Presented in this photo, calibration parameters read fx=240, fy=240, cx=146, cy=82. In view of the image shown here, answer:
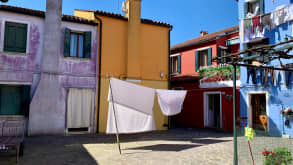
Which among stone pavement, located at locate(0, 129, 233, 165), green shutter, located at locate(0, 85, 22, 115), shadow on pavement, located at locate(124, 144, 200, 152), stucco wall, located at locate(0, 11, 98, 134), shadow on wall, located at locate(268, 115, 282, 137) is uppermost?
stucco wall, located at locate(0, 11, 98, 134)

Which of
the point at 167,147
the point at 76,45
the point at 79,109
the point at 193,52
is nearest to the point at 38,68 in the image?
the point at 76,45

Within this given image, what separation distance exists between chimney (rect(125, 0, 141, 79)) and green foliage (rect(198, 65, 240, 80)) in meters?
4.35

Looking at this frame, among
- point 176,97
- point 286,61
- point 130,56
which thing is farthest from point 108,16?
point 286,61

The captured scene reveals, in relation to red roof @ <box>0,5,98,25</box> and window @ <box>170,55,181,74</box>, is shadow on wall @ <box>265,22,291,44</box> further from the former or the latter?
red roof @ <box>0,5,98,25</box>

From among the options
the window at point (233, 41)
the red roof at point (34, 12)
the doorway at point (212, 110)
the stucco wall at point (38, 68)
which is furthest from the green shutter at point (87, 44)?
the window at point (233, 41)

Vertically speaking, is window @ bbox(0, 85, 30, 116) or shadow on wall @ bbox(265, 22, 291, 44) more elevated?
shadow on wall @ bbox(265, 22, 291, 44)

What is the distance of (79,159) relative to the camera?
6430 mm

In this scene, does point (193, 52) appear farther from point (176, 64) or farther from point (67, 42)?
point (67, 42)

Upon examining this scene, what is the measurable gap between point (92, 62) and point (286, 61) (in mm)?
8947

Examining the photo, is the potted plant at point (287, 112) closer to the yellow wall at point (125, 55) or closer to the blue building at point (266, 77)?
the blue building at point (266, 77)

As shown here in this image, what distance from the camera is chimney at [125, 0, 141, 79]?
Result: 1234cm

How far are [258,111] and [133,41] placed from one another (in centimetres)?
723

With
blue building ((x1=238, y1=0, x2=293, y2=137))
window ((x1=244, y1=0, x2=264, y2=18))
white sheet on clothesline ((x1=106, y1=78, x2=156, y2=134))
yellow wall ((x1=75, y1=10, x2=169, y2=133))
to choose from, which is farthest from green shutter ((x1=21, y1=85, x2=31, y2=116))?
window ((x1=244, y1=0, x2=264, y2=18))

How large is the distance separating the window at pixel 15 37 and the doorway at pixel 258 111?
11109 mm
